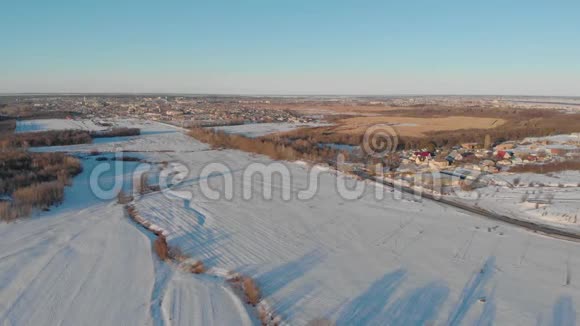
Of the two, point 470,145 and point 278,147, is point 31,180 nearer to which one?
point 278,147

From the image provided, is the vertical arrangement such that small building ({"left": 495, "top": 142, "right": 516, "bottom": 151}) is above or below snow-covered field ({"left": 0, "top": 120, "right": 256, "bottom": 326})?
above

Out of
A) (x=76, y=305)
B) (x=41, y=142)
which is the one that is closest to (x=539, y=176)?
(x=76, y=305)

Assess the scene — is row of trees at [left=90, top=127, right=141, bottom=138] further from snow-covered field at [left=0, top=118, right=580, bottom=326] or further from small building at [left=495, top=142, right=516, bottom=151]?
small building at [left=495, top=142, right=516, bottom=151]

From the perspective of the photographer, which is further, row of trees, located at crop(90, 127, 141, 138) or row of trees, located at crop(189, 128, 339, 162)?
row of trees, located at crop(90, 127, 141, 138)

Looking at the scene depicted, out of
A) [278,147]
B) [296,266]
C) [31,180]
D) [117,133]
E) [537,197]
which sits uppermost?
[117,133]

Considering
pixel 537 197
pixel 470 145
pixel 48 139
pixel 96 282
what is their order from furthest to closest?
pixel 48 139, pixel 470 145, pixel 537 197, pixel 96 282

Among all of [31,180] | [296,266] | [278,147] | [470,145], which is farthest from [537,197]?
[31,180]

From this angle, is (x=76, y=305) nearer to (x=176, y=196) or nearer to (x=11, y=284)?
(x=11, y=284)

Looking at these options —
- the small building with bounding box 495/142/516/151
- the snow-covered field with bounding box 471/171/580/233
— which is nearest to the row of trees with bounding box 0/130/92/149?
the snow-covered field with bounding box 471/171/580/233
